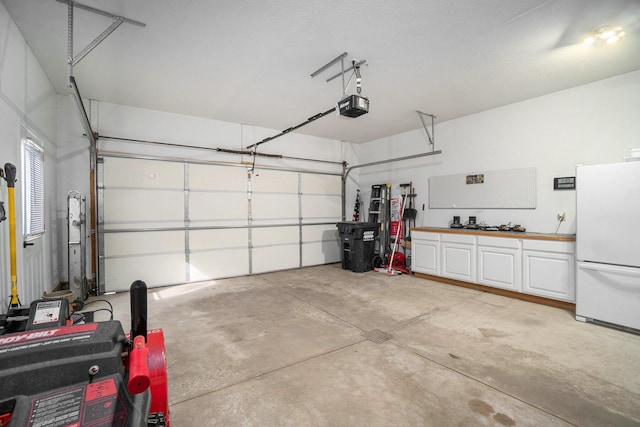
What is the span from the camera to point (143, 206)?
491cm

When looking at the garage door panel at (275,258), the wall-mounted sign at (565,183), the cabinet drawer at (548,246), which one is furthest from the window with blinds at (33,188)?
the wall-mounted sign at (565,183)

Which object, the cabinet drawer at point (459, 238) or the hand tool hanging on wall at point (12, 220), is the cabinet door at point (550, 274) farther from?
the hand tool hanging on wall at point (12, 220)

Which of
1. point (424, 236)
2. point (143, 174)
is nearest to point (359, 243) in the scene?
point (424, 236)

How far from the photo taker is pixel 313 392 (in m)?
2.13

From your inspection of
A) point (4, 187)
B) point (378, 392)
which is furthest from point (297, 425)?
point (4, 187)

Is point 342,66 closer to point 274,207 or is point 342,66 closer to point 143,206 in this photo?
point 274,207

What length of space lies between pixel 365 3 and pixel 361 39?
503 millimetres

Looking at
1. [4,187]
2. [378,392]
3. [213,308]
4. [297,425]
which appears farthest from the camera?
[213,308]

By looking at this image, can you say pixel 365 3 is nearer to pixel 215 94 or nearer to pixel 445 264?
pixel 215 94

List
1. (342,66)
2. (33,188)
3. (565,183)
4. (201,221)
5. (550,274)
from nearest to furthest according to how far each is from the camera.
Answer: (33,188) → (342,66) → (550,274) → (565,183) → (201,221)

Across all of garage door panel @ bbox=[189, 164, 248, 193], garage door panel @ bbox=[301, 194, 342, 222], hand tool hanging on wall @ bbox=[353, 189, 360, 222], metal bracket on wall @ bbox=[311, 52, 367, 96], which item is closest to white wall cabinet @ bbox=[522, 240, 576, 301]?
metal bracket on wall @ bbox=[311, 52, 367, 96]

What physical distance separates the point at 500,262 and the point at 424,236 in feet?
4.46

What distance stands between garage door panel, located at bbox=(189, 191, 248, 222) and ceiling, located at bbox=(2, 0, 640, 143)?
1.64 m

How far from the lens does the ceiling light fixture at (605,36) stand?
2775 millimetres
